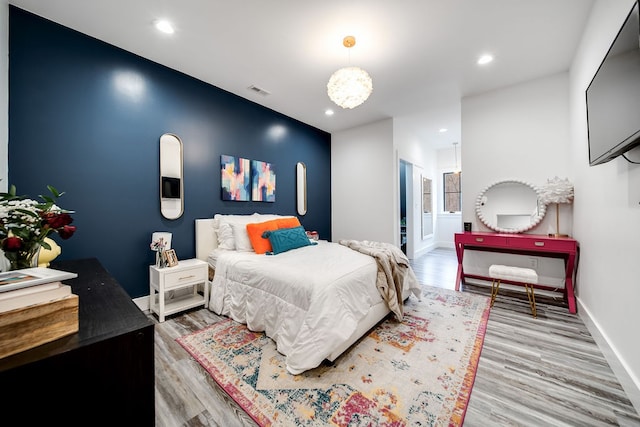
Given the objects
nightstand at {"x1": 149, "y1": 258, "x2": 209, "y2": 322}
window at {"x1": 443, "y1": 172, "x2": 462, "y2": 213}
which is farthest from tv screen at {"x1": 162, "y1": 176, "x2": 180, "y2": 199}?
window at {"x1": 443, "y1": 172, "x2": 462, "y2": 213}

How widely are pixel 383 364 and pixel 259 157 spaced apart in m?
3.30

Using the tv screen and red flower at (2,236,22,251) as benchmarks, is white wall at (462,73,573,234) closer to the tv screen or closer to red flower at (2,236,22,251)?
the tv screen

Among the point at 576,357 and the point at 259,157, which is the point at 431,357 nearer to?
the point at 576,357

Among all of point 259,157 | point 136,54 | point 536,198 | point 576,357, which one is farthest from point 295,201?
point 576,357

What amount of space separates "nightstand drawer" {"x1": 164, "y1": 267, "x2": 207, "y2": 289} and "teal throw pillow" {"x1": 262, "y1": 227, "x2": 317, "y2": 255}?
0.77 metres

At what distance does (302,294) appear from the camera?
1.93 m

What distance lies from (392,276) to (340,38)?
8.00 ft

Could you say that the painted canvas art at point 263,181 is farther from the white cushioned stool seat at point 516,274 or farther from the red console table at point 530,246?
the white cushioned stool seat at point 516,274

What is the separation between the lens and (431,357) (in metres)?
1.96

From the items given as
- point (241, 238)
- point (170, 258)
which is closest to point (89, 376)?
point (170, 258)

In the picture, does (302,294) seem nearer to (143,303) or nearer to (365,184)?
(143,303)

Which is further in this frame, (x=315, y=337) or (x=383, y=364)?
(x=383, y=364)

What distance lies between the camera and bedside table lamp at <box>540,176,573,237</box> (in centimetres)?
297

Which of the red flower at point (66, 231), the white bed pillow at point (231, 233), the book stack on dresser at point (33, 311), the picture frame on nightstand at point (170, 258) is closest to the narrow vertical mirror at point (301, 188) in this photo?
the white bed pillow at point (231, 233)
